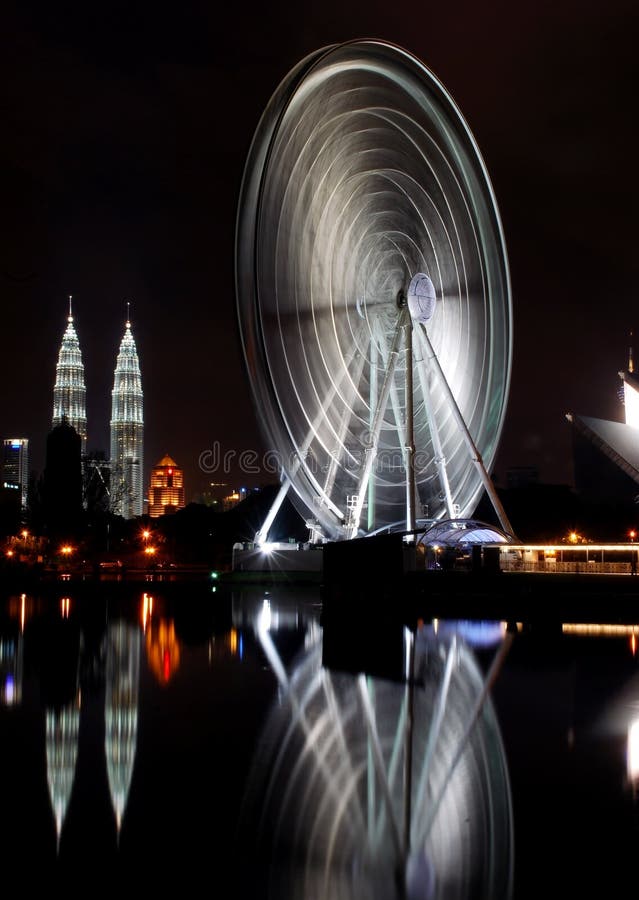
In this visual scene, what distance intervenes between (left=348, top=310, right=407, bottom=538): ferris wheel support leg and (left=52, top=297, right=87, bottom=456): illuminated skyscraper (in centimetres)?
13521

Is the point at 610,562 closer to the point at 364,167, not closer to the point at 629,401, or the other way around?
the point at 364,167

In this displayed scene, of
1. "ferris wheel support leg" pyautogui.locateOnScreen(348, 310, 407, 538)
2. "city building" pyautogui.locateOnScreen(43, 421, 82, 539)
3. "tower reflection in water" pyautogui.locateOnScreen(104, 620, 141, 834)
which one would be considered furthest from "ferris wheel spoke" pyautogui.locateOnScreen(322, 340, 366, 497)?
"city building" pyautogui.locateOnScreen(43, 421, 82, 539)

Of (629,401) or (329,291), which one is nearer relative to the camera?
(329,291)

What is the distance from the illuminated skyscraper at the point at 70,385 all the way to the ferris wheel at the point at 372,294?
130 m

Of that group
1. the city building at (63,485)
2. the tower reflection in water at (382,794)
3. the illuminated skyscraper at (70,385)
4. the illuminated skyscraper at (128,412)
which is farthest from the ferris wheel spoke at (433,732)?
the illuminated skyscraper at (128,412)

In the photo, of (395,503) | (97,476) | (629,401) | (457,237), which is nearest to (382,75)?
(457,237)

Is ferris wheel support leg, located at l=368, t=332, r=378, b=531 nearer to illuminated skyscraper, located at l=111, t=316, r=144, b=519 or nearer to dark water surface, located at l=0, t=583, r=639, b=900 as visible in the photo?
dark water surface, located at l=0, t=583, r=639, b=900

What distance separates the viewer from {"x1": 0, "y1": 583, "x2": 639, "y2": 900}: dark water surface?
17.0 ft

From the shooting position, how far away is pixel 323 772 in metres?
7.26

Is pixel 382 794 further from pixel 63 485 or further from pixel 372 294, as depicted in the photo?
pixel 63 485

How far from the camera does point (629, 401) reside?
172 feet

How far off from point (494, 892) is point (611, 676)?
299 inches

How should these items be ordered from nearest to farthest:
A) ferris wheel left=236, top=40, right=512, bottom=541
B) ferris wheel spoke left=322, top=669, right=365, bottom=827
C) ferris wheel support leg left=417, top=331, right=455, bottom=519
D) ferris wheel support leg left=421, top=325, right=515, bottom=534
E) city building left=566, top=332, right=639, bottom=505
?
1. ferris wheel spoke left=322, top=669, right=365, bottom=827
2. ferris wheel left=236, top=40, right=512, bottom=541
3. ferris wheel support leg left=421, top=325, right=515, bottom=534
4. ferris wheel support leg left=417, top=331, right=455, bottom=519
5. city building left=566, top=332, right=639, bottom=505

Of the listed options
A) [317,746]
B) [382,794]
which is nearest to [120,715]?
[317,746]
